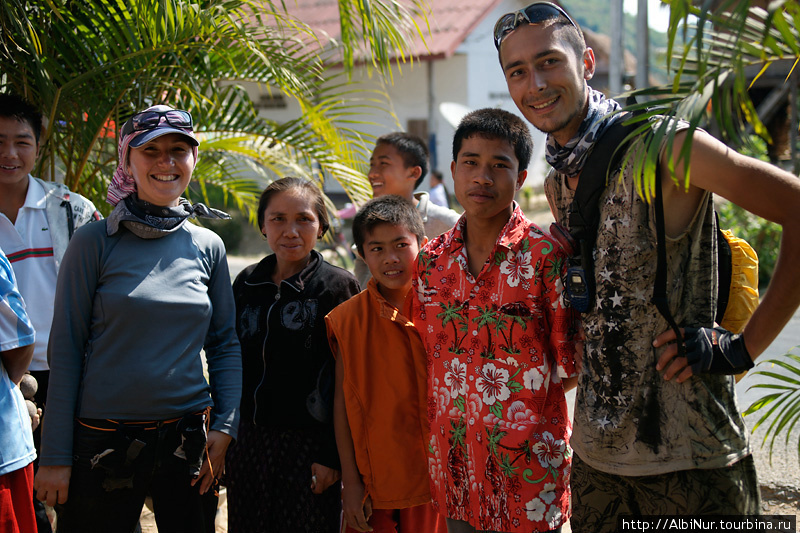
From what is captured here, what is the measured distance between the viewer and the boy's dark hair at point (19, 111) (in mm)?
2969

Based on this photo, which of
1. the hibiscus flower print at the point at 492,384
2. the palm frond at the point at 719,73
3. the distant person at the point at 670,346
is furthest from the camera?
the hibiscus flower print at the point at 492,384

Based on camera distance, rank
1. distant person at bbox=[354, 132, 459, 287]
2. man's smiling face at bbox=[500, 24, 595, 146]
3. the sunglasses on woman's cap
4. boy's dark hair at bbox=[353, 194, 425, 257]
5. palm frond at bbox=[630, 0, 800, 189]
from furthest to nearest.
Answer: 1. distant person at bbox=[354, 132, 459, 287]
2. boy's dark hair at bbox=[353, 194, 425, 257]
3. the sunglasses on woman's cap
4. man's smiling face at bbox=[500, 24, 595, 146]
5. palm frond at bbox=[630, 0, 800, 189]

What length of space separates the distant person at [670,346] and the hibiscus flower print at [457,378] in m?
0.39

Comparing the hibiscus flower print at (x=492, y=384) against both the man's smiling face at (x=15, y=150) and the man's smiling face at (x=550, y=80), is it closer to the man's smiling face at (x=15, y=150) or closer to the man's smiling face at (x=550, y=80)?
the man's smiling face at (x=550, y=80)

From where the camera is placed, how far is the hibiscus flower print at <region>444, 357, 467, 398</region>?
2287mm

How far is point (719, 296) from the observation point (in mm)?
1966

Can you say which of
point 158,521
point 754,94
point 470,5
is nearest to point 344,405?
point 158,521

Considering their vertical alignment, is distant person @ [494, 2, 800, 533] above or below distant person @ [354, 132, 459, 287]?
below

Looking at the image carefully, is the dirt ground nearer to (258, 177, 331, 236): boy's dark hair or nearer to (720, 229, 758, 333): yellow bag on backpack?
(258, 177, 331, 236): boy's dark hair

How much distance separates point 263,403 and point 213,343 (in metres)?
0.31

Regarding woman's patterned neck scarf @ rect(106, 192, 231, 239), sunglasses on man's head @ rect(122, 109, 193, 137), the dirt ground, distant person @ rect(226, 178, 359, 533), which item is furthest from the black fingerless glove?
the dirt ground

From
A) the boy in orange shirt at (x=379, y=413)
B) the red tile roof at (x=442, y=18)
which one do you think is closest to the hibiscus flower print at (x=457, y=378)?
the boy in orange shirt at (x=379, y=413)

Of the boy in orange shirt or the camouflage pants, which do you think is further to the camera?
the boy in orange shirt

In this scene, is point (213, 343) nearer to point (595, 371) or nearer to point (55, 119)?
point (595, 371)
